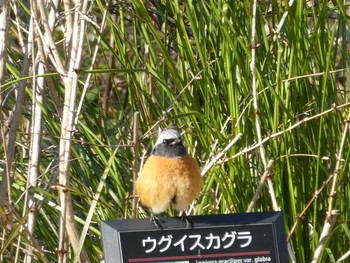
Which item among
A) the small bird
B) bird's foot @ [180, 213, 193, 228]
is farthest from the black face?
bird's foot @ [180, 213, 193, 228]

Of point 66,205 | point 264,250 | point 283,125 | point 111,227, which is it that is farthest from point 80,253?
point 283,125

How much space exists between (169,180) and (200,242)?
34 centimetres

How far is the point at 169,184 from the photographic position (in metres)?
2.13

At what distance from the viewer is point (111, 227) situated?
1818mm

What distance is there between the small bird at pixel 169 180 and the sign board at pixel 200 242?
0.27 m

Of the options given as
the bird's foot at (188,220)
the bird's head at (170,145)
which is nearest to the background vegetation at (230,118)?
the bird's head at (170,145)

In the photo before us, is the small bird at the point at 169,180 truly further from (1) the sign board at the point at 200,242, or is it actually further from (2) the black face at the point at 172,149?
(1) the sign board at the point at 200,242

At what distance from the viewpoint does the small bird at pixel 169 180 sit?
210 cm

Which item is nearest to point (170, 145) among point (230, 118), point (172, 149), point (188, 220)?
point (172, 149)

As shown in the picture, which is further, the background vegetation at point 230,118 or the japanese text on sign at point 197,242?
the background vegetation at point 230,118

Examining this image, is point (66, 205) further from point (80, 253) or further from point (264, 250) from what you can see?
point (264, 250)

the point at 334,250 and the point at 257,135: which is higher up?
the point at 257,135

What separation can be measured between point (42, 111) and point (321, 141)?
806 mm

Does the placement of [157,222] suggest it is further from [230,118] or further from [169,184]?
[230,118]
